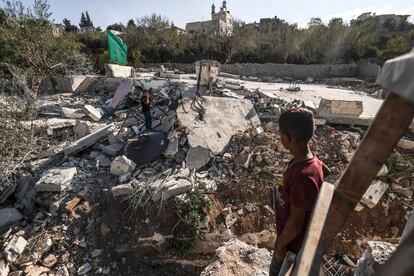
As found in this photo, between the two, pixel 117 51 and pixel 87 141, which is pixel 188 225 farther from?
pixel 117 51

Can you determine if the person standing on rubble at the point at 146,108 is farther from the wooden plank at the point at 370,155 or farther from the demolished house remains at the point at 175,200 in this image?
the wooden plank at the point at 370,155

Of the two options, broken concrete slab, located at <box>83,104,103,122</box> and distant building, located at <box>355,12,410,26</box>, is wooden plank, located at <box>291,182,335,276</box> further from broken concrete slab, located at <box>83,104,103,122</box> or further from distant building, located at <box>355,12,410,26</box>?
distant building, located at <box>355,12,410,26</box>

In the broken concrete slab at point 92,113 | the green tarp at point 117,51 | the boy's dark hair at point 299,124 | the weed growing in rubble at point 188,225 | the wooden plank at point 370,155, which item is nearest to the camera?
→ the wooden plank at point 370,155

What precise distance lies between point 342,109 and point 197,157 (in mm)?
4110

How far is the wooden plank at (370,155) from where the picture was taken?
0.74 m

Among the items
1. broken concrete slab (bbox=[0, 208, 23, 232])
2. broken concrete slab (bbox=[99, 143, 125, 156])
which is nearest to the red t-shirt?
broken concrete slab (bbox=[99, 143, 125, 156])

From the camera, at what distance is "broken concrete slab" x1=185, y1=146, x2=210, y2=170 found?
191 inches

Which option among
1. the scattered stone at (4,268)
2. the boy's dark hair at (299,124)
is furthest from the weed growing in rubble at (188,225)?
the boy's dark hair at (299,124)

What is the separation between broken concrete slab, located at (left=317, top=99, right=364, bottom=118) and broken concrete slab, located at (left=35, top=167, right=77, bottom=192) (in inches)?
238

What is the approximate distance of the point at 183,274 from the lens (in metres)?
3.89

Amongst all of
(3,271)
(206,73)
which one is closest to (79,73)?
(206,73)

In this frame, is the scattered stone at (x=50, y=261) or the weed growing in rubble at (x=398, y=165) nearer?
the scattered stone at (x=50, y=261)

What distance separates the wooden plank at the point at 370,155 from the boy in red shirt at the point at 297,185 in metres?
0.35

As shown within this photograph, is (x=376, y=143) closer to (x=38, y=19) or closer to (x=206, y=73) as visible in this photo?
(x=206, y=73)
